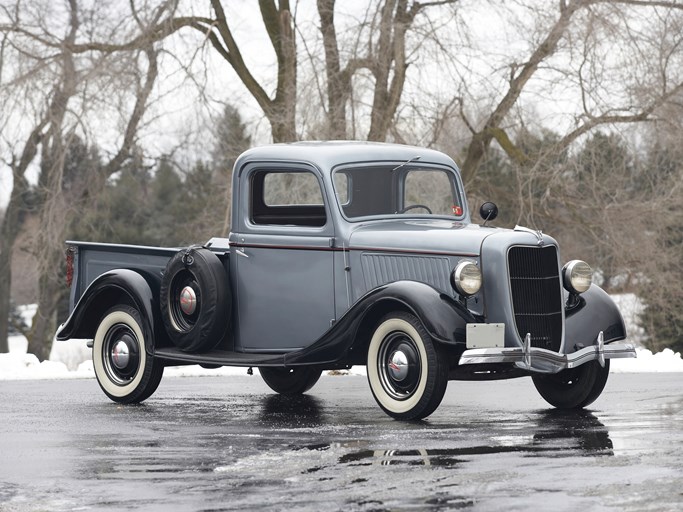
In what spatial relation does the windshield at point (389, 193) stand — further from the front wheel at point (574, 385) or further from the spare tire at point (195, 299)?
the front wheel at point (574, 385)

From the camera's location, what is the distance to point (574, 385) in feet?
34.4

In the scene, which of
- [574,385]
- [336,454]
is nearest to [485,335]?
[574,385]

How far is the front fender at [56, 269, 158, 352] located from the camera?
1107cm

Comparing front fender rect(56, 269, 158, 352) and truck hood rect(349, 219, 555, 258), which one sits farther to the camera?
front fender rect(56, 269, 158, 352)

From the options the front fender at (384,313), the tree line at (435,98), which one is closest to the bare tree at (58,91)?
the tree line at (435,98)

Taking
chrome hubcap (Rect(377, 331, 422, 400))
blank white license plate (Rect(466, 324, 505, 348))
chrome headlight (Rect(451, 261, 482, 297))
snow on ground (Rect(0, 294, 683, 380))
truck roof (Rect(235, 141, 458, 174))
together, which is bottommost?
snow on ground (Rect(0, 294, 683, 380))

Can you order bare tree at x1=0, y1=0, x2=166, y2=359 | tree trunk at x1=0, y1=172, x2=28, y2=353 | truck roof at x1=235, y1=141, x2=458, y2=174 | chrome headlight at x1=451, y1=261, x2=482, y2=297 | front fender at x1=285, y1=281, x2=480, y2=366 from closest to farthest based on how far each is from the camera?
1. front fender at x1=285, y1=281, x2=480, y2=366
2. chrome headlight at x1=451, y1=261, x2=482, y2=297
3. truck roof at x1=235, y1=141, x2=458, y2=174
4. bare tree at x1=0, y1=0, x2=166, y2=359
5. tree trunk at x1=0, y1=172, x2=28, y2=353

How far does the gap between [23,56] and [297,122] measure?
16.5ft

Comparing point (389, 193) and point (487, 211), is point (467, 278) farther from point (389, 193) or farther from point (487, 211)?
point (389, 193)

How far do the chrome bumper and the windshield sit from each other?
201 cm

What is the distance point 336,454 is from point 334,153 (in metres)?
3.88

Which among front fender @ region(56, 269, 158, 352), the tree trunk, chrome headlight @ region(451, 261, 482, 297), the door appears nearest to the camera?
chrome headlight @ region(451, 261, 482, 297)

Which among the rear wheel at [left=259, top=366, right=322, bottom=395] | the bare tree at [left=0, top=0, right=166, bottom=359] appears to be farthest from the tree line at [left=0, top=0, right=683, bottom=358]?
the rear wheel at [left=259, top=366, right=322, bottom=395]

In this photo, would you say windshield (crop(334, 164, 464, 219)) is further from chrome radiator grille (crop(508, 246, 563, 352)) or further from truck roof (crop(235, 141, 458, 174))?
chrome radiator grille (crop(508, 246, 563, 352))
